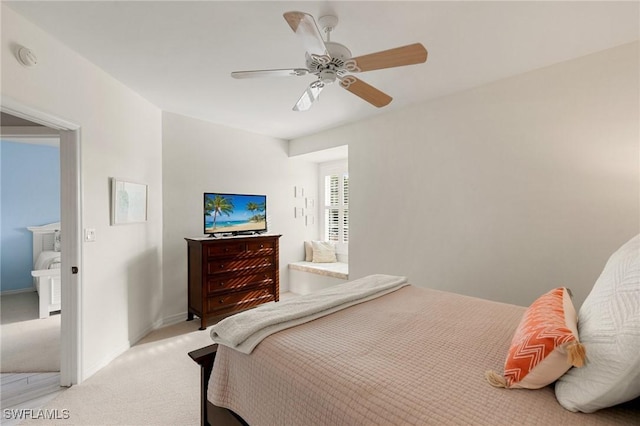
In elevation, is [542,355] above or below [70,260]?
below

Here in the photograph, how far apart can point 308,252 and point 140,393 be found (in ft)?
10.5

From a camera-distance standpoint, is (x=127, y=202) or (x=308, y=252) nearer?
(x=127, y=202)

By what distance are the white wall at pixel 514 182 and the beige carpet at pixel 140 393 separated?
7.87 ft

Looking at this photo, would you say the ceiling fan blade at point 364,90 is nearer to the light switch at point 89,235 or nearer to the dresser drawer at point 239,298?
the light switch at point 89,235

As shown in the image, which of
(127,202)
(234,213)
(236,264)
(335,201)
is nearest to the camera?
(127,202)

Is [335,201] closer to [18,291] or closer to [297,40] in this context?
[297,40]

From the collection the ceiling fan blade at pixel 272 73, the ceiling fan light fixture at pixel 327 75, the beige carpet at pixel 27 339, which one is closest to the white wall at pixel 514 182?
the ceiling fan light fixture at pixel 327 75

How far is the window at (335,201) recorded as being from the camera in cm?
499

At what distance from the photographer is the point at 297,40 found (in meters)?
2.04

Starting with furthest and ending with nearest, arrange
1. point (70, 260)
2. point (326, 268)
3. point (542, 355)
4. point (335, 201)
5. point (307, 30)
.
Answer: point (335, 201) → point (326, 268) → point (70, 260) → point (307, 30) → point (542, 355)

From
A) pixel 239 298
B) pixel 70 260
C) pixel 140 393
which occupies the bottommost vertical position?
pixel 140 393

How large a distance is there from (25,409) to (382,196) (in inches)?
142

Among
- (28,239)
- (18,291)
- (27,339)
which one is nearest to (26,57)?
(27,339)

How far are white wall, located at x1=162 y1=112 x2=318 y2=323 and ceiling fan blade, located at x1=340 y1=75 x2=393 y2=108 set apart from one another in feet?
8.26
